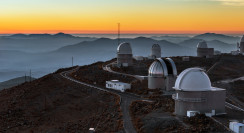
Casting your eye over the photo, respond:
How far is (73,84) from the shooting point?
180 ft

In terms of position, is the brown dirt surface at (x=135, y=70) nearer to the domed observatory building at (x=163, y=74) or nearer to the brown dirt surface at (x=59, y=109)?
the brown dirt surface at (x=59, y=109)

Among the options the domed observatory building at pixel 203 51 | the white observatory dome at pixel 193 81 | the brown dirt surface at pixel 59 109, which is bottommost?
the brown dirt surface at pixel 59 109

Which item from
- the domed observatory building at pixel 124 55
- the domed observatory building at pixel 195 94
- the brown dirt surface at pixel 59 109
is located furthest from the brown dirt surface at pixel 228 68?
the domed observatory building at pixel 195 94

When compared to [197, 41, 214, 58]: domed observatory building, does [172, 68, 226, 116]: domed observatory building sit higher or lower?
lower

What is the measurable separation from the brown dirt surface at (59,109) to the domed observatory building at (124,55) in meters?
16.8

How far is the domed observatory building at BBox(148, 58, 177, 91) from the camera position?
44344 mm

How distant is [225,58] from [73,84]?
44.9 meters

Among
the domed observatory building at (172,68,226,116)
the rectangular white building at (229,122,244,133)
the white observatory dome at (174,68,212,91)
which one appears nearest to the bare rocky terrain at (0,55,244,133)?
the rectangular white building at (229,122,244,133)

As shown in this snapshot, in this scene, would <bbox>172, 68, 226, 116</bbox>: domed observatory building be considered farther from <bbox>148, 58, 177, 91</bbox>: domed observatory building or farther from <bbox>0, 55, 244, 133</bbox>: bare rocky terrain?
<bbox>148, 58, 177, 91</bbox>: domed observatory building

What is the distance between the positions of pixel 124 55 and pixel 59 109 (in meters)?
28.5

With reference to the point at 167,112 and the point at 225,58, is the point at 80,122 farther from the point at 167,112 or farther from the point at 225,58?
the point at 225,58

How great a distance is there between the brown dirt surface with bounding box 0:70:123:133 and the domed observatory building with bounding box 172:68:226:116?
665cm

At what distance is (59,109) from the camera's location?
44.0 metres

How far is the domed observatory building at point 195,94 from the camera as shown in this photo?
101 ft
